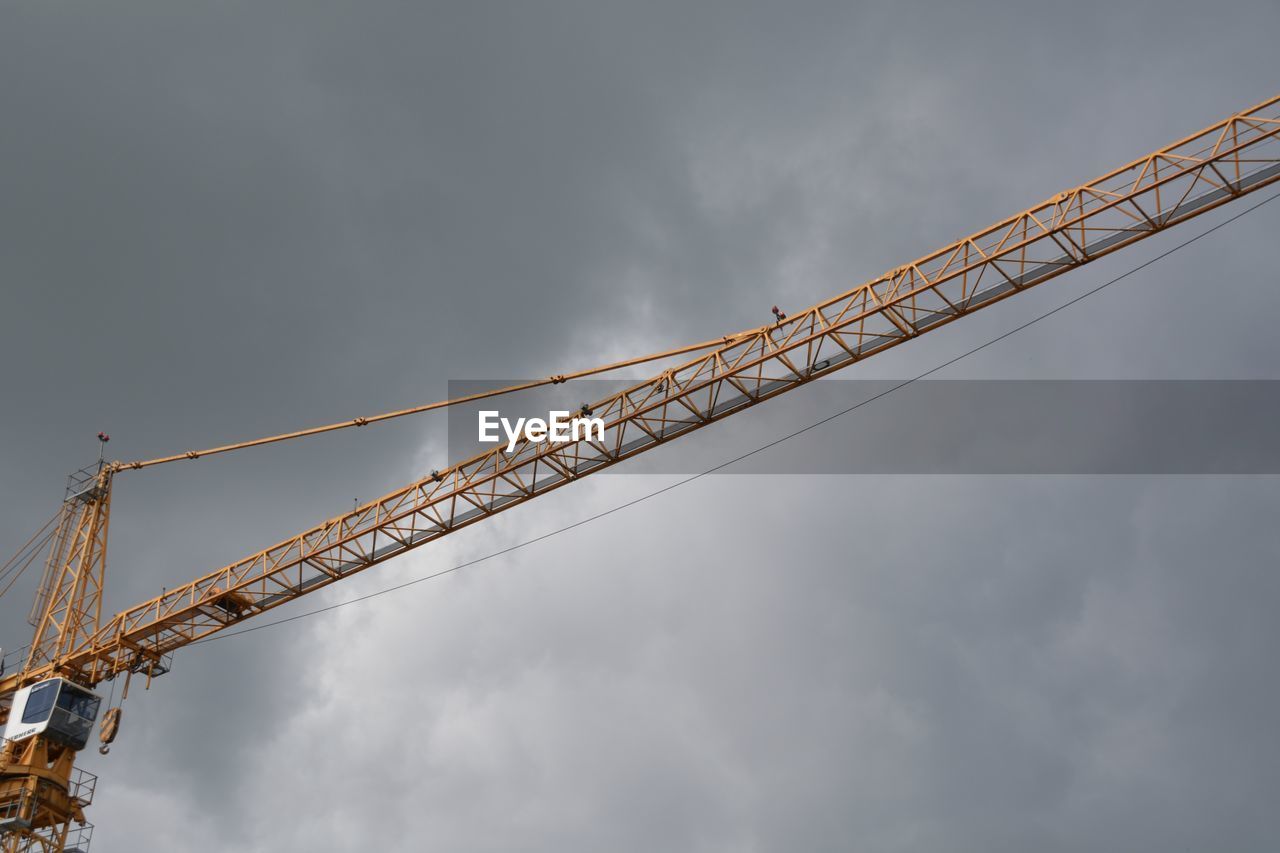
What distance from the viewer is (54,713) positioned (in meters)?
67.0

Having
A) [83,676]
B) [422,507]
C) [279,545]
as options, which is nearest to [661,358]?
[422,507]

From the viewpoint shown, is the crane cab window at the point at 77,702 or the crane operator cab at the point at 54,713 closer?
the crane operator cab at the point at 54,713

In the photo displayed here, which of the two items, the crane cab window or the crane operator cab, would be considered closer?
the crane operator cab

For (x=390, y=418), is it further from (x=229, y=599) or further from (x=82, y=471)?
(x=82, y=471)

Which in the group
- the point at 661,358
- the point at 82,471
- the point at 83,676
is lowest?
the point at 83,676

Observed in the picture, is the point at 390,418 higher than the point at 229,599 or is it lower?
higher

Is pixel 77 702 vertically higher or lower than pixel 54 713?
higher

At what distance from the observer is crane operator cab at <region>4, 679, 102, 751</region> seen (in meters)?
66.9

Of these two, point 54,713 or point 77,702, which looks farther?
point 77,702

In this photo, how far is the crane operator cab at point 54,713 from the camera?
6688 centimetres

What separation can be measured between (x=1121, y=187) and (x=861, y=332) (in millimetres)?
12286

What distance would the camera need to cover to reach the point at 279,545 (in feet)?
217

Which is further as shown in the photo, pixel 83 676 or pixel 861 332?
pixel 83 676

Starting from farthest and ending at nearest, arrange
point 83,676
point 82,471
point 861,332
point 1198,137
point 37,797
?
point 82,471 → point 83,676 → point 37,797 → point 861,332 → point 1198,137
